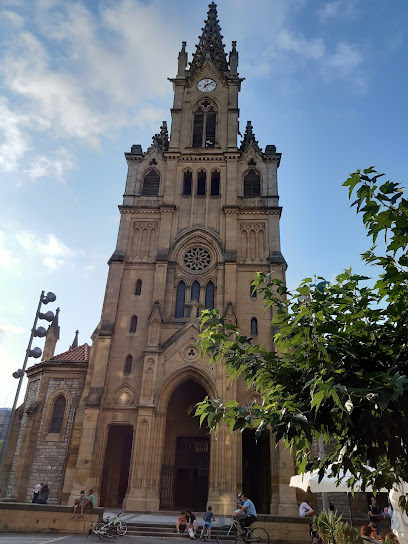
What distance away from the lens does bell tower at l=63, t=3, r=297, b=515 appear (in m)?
22.6

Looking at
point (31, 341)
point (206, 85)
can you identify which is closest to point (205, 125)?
point (206, 85)

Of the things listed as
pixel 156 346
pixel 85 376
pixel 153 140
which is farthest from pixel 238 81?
pixel 85 376

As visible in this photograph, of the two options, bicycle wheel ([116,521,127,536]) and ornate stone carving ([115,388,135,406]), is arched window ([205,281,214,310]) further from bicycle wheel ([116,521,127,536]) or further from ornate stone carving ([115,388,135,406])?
bicycle wheel ([116,521,127,536])

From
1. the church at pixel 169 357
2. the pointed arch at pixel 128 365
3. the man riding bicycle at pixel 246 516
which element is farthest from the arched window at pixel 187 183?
the man riding bicycle at pixel 246 516

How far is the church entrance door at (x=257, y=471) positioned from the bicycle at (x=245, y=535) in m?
8.82

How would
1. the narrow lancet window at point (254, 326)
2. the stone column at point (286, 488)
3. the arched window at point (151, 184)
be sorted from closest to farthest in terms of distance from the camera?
1. the stone column at point (286, 488)
2. the narrow lancet window at point (254, 326)
3. the arched window at point (151, 184)

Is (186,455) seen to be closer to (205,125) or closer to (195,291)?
(195,291)

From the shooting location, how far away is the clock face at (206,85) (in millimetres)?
35812

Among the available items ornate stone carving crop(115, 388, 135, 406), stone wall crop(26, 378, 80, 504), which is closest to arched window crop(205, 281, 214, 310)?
ornate stone carving crop(115, 388, 135, 406)

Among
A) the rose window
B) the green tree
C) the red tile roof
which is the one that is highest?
the rose window

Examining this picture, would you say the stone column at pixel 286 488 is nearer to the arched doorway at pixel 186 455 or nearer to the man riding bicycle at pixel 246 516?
the arched doorway at pixel 186 455

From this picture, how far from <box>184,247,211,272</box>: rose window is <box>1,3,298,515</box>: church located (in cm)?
10

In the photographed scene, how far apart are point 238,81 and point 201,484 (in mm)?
30869

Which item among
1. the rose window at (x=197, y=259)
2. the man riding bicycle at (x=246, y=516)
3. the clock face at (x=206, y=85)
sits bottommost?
the man riding bicycle at (x=246, y=516)
